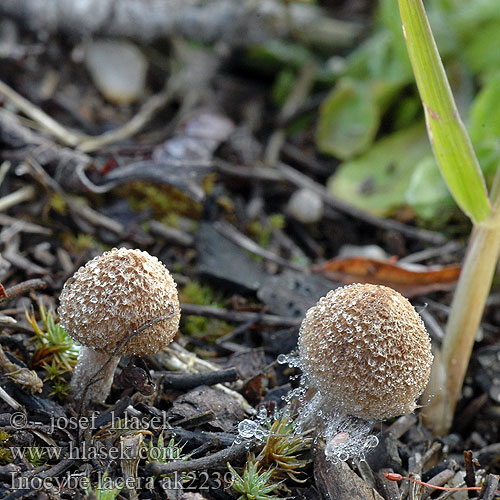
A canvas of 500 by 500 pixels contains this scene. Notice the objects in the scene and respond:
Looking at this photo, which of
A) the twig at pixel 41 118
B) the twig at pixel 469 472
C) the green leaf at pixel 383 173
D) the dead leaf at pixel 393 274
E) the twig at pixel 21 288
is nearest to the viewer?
the twig at pixel 469 472

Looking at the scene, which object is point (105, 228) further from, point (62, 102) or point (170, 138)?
point (62, 102)

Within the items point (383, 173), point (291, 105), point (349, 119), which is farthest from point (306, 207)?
point (291, 105)

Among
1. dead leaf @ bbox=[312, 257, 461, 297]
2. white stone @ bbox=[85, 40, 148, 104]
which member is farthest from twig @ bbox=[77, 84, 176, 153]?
dead leaf @ bbox=[312, 257, 461, 297]

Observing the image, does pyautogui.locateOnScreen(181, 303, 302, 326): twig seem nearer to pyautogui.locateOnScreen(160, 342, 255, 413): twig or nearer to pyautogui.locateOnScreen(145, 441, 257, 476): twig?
pyautogui.locateOnScreen(160, 342, 255, 413): twig

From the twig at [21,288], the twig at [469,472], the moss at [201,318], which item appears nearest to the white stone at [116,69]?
the moss at [201,318]

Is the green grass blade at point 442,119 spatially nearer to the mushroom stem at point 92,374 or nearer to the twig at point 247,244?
the twig at point 247,244

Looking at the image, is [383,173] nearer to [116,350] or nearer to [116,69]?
[116,69]
